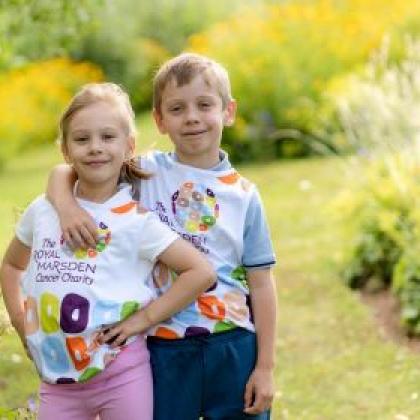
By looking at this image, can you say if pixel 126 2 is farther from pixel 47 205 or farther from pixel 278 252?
pixel 47 205

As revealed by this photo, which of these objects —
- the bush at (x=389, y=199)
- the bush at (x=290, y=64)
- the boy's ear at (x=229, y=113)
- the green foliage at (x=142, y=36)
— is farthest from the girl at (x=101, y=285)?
the green foliage at (x=142, y=36)

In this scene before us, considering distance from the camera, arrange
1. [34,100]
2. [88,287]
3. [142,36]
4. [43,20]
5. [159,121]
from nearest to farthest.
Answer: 1. [88,287]
2. [159,121]
3. [43,20]
4. [34,100]
5. [142,36]

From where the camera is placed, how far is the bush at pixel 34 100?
56.0 ft

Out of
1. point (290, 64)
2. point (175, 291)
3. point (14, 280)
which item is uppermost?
point (290, 64)

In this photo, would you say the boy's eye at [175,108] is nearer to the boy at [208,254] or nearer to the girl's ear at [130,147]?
the boy at [208,254]

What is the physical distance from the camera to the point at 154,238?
132 inches

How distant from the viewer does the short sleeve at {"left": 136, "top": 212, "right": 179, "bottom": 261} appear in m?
3.36

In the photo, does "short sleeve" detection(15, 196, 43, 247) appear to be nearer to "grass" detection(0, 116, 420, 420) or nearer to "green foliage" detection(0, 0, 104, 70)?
"grass" detection(0, 116, 420, 420)

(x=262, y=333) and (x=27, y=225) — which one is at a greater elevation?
(x=27, y=225)

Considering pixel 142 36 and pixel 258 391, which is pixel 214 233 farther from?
pixel 142 36

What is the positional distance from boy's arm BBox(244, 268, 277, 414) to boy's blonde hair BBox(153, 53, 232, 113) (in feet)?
1.70

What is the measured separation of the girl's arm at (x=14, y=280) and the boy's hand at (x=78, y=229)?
30 centimetres

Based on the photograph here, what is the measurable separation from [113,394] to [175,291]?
342mm

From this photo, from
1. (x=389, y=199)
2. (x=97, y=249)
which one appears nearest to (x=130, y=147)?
(x=97, y=249)
